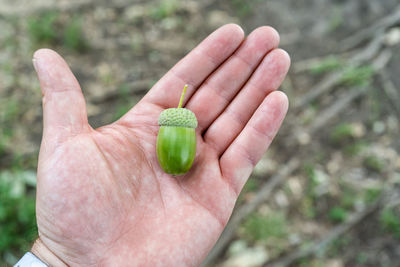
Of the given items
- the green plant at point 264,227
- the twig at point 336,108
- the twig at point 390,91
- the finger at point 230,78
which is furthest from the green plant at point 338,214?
the finger at point 230,78

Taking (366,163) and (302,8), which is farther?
(302,8)

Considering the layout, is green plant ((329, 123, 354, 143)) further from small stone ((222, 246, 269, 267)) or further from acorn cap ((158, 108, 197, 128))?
acorn cap ((158, 108, 197, 128))

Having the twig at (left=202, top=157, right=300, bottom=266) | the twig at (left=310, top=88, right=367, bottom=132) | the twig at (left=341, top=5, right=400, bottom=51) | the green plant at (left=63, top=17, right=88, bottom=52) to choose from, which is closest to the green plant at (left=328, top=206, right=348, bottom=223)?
the twig at (left=202, top=157, right=300, bottom=266)

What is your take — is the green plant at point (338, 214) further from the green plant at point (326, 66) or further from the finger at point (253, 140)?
the green plant at point (326, 66)

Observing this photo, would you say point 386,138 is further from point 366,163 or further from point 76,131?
point 76,131

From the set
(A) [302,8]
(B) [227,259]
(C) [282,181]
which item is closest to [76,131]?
(B) [227,259]

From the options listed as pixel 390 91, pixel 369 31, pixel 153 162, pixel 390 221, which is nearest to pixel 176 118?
pixel 153 162
